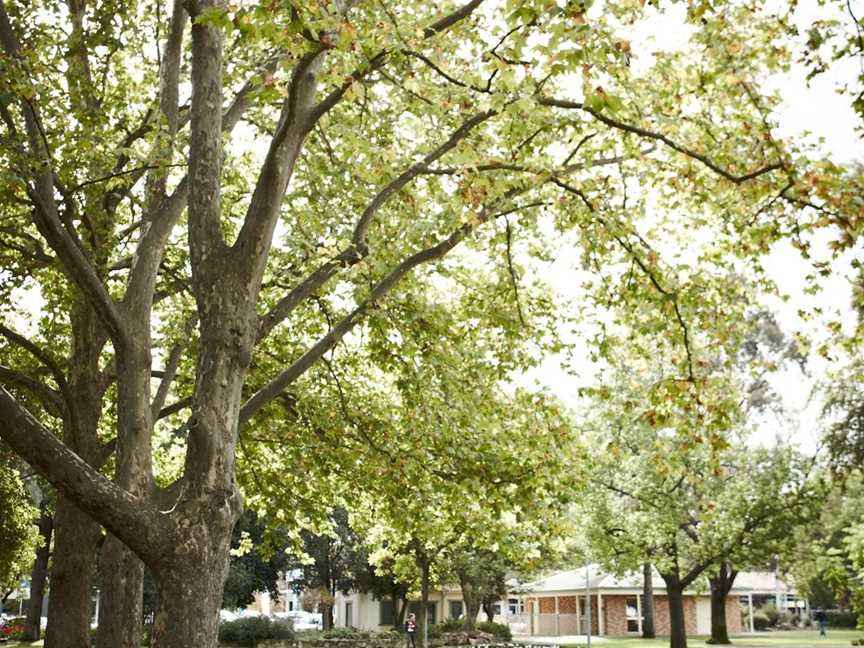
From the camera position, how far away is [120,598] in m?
11.7

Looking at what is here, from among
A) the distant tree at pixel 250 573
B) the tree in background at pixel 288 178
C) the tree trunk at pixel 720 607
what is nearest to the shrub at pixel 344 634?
the distant tree at pixel 250 573

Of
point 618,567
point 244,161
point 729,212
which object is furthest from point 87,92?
point 618,567

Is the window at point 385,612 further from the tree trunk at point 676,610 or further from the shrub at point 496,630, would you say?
the tree trunk at point 676,610

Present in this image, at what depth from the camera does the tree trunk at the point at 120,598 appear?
1154cm

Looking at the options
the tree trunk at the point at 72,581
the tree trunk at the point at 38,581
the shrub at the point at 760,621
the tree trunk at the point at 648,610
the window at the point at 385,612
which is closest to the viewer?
the tree trunk at the point at 72,581

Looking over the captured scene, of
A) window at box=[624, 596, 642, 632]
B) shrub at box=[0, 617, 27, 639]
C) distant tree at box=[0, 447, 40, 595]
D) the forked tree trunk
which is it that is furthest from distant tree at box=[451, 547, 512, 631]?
the forked tree trunk

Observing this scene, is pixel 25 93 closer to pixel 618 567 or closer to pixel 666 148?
pixel 666 148

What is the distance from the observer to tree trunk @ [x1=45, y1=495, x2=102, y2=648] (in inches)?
502

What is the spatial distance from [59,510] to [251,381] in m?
3.59

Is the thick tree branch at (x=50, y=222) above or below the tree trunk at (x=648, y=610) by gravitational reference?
above

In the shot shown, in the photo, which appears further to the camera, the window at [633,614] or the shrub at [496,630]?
the window at [633,614]

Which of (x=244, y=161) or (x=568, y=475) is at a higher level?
(x=244, y=161)

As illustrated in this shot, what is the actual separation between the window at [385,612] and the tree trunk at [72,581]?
5424cm

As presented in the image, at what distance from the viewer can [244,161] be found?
16594 mm
